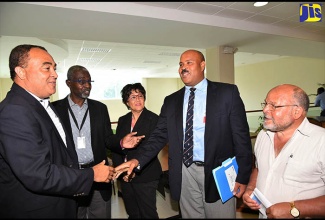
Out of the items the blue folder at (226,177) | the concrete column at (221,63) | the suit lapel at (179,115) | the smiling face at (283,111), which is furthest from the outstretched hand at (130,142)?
the concrete column at (221,63)

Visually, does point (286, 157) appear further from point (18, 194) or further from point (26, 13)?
point (26, 13)

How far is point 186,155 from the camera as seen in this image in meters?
1.85

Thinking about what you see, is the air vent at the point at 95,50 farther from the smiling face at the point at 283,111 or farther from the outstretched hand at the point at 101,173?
the smiling face at the point at 283,111

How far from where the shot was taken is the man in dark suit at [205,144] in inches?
69.2

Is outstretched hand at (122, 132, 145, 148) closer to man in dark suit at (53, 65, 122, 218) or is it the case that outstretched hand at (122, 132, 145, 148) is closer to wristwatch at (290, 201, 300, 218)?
man in dark suit at (53, 65, 122, 218)

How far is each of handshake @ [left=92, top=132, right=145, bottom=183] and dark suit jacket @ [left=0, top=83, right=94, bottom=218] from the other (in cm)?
8

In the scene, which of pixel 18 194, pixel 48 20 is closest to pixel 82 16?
pixel 48 20

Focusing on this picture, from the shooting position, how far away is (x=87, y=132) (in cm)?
220

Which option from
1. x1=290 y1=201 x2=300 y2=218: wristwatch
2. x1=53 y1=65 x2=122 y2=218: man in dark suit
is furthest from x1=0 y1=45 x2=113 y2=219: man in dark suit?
x1=290 y1=201 x2=300 y2=218: wristwatch

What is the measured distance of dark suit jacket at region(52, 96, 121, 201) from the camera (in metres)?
2.16

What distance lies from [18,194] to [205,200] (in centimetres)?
132

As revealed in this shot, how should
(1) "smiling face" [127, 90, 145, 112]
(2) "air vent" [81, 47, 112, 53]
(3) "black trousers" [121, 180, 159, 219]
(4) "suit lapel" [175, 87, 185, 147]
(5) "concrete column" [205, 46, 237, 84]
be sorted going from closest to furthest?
(4) "suit lapel" [175, 87, 185, 147] < (3) "black trousers" [121, 180, 159, 219] < (1) "smiling face" [127, 90, 145, 112] < (5) "concrete column" [205, 46, 237, 84] < (2) "air vent" [81, 47, 112, 53]

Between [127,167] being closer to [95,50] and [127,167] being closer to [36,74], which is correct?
[36,74]

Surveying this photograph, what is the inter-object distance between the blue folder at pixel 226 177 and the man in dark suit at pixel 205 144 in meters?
0.04
